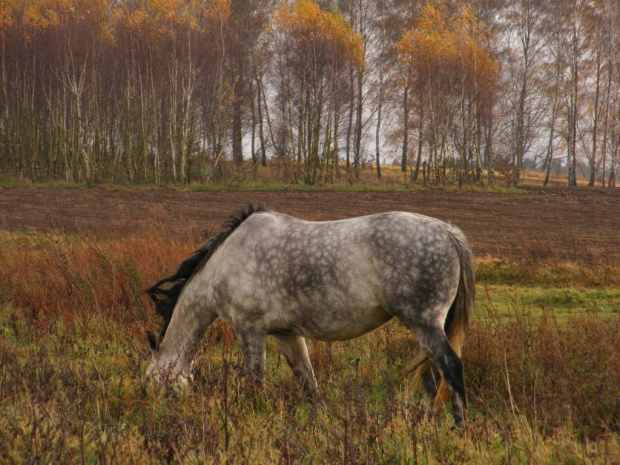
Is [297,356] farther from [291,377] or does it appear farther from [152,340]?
[152,340]

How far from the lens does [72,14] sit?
29375 mm

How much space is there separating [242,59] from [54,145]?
37.2 feet

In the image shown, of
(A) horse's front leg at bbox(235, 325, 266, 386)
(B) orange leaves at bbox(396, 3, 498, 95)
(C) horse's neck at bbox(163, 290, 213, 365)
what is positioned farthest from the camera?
(B) orange leaves at bbox(396, 3, 498, 95)

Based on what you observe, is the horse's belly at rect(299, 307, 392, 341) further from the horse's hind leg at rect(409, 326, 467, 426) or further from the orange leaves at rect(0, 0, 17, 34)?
the orange leaves at rect(0, 0, 17, 34)

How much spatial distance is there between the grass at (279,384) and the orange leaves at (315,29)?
20.8 metres

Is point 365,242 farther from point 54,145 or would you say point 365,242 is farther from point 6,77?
point 6,77

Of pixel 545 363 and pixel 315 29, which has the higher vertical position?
pixel 315 29

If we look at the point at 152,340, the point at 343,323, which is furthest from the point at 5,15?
the point at 343,323

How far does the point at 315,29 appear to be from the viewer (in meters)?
30.2

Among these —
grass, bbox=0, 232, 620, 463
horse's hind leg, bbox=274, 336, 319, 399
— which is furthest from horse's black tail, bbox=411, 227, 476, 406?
horse's hind leg, bbox=274, 336, 319, 399

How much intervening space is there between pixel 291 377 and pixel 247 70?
3344 cm

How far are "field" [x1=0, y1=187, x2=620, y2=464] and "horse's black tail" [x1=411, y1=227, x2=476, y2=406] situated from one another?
0.22 meters

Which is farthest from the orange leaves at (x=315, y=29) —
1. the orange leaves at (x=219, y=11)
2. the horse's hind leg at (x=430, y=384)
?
the horse's hind leg at (x=430, y=384)

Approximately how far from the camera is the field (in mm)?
3455
